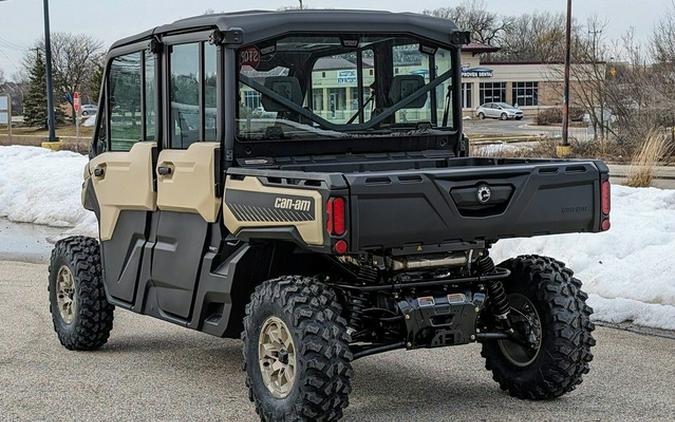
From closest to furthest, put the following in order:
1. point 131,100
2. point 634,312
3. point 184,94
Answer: point 184,94
point 131,100
point 634,312

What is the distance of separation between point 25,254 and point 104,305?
6.61 m

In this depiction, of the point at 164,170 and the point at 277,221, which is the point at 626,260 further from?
the point at 277,221

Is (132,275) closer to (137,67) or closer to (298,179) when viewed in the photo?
(137,67)

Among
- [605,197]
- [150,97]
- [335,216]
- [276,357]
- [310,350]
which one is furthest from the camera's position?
[150,97]

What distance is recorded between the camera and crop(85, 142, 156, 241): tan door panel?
7.57 metres

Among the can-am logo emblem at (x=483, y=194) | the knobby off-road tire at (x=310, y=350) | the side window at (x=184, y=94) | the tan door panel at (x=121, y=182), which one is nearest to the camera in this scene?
the knobby off-road tire at (x=310, y=350)

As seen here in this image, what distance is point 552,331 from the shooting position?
21.4 ft

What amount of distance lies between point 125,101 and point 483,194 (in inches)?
128

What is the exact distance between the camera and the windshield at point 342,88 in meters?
6.95

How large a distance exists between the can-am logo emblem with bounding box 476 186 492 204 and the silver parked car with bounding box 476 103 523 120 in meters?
72.9

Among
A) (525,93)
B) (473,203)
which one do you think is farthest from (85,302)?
(525,93)

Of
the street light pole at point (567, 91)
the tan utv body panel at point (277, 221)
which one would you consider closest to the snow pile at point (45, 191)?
the tan utv body panel at point (277, 221)

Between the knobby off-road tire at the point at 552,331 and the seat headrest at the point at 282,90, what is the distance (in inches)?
68.6

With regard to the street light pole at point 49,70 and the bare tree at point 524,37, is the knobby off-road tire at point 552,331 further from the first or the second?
the bare tree at point 524,37
